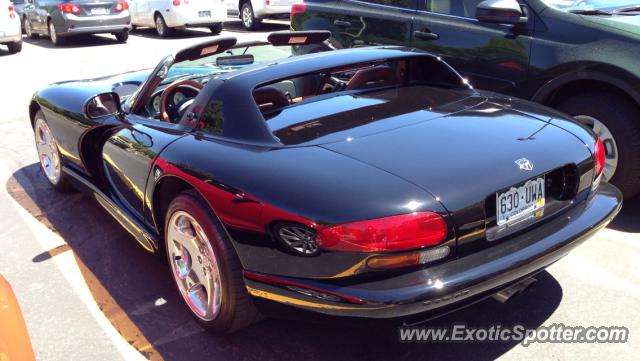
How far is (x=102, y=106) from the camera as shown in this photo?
12.7ft

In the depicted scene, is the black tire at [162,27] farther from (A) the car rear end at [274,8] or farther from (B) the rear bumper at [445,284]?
(B) the rear bumper at [445,284]

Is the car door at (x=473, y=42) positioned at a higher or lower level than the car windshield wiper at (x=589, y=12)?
lower

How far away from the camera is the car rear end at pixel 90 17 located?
14609 mm

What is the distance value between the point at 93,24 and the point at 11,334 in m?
14.4

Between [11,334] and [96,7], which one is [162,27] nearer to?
[96,7]

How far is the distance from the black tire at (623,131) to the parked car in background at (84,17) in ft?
43.6

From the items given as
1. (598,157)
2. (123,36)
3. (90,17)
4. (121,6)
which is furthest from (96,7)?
(598,157)

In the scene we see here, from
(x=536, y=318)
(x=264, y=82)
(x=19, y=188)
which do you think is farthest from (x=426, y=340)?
(x=19, y=188)

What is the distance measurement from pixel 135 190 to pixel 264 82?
3.53 ft

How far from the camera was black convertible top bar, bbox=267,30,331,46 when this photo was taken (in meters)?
3.75

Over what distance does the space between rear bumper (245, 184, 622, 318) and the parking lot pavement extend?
0.44ft

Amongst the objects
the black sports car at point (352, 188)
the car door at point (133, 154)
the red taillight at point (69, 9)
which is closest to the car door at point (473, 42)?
the black sports car at point (352, 188)

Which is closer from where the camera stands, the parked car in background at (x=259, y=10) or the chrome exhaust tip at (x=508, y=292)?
the chrome exhaust tip at (x=508, y=292)

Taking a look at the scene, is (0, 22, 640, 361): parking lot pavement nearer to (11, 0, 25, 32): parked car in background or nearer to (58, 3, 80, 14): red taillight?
(58, 3, 80, 14): red taillight
